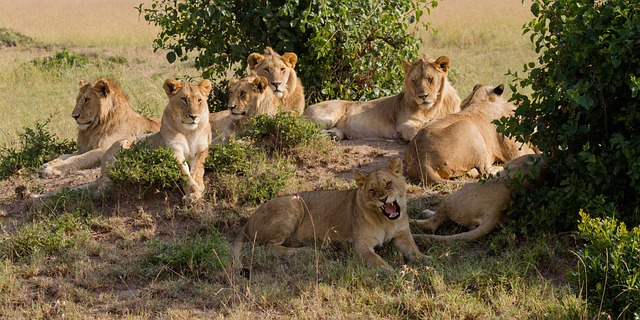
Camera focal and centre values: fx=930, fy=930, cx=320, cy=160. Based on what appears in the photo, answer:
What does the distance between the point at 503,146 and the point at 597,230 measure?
11.4 feet

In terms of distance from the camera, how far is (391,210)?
6195mm

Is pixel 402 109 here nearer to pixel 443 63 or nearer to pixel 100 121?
pixel 443 63

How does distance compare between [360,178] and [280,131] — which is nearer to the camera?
[360,178]

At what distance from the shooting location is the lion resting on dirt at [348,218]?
20.3 ft

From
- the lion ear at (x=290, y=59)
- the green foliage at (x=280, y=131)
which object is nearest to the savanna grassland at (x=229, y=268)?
the green foliage at (x=280, y=131)

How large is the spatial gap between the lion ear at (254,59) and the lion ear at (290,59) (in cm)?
24

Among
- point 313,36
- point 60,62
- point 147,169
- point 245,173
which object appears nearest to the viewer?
point 147,169

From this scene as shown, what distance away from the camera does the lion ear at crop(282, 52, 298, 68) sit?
9.70 metres

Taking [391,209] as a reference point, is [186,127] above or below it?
above

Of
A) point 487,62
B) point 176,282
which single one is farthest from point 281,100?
point 487,62

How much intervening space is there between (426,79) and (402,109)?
0.58 m

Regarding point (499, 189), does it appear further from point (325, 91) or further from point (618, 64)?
point (325, 91)

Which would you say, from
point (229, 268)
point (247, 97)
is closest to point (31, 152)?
point (247, 97)

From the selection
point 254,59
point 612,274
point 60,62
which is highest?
point 254,59
